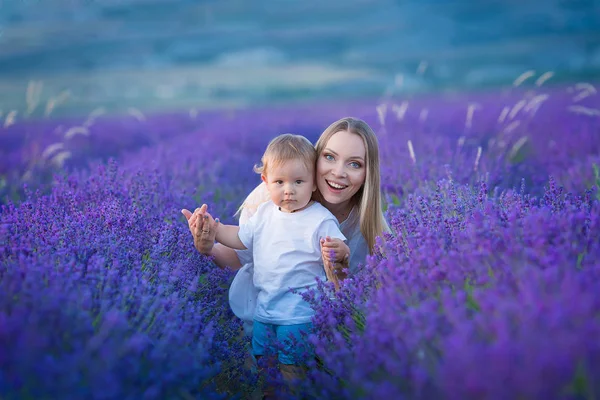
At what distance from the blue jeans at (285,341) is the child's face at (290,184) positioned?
21.3 inches

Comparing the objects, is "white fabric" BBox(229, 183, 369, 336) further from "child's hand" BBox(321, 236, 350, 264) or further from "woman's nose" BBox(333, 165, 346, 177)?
"child's hand" BBox(321, 236, 350, 264)

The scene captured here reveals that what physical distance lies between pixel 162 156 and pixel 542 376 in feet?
15.0

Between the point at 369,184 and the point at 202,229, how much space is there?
0.84 m

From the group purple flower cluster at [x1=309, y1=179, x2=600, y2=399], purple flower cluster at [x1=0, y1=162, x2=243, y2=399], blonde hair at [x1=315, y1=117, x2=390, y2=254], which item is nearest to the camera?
purple flower cluster at [x1=309, y1=179, x2=600, y2=399]

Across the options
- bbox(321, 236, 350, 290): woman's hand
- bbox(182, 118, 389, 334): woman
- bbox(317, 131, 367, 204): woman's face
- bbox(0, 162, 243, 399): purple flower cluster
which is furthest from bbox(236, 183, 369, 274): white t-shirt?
bbox(321, 236, 350, 290): woman's hand

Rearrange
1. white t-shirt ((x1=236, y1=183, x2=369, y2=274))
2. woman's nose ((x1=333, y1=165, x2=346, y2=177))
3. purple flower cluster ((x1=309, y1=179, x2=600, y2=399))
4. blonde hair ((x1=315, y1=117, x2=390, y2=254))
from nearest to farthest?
1. purple flower cluster ((x1=309, y1=179, x2=600, y2=399))
2. woman's nose ((x1=333, y1=165, x2=346, y2=177))
3. blonde hair ((x1=315, y1=117, x2=390, y2=254))
4. white t-shirt ((x1=236, y1=183, x2=369, y2=274))

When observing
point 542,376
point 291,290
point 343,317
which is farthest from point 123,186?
point 542,376

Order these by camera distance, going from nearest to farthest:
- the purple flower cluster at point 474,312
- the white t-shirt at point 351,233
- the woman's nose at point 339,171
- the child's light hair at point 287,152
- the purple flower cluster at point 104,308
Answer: the purple flower cluster at point 474,312
the purple flower cluster at point 104,308
the child's light hair at point 287,152
the woman's nose at point 339,171
the white t-shirt at point 351,233

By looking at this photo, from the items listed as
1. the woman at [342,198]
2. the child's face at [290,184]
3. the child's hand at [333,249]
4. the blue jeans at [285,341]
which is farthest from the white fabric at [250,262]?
the child's hand at [333,249]

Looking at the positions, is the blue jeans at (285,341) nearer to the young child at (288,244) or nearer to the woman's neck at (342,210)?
the young child at (288,244)

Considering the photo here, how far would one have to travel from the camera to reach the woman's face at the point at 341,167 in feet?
8.63

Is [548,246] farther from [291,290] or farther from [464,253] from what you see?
[291,290]

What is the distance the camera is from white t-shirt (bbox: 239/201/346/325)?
2467 millimetres

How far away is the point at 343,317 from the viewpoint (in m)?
2.25
